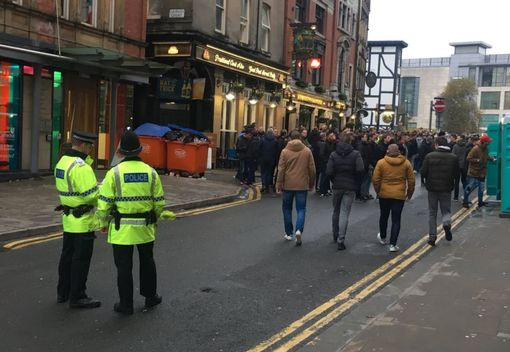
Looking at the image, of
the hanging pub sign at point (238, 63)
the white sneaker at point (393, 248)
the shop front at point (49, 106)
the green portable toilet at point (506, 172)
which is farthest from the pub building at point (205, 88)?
the white sneaker at point (393, 248)

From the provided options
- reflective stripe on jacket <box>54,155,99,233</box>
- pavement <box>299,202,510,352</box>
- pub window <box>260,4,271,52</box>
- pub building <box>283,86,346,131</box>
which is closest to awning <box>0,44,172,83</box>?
reflective stripe on jacket <box>54,155,99,233</box>

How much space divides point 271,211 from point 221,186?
403 cm

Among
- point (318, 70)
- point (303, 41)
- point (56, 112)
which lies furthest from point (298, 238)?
point (318, 70)

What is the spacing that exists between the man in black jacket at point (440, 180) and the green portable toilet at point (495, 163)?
4900 mm

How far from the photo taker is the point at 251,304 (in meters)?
5.88

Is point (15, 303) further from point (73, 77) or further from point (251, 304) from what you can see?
point (73, 77)

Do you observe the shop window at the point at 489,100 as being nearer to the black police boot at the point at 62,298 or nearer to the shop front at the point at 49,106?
the shop front at the point at 49,106

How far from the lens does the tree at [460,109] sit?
78.0m

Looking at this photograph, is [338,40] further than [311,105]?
Yes

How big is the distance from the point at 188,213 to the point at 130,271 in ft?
21.7

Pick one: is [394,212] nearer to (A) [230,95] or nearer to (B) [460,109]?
(A) [230,95]

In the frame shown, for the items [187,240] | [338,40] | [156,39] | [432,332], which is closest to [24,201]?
[187,240]

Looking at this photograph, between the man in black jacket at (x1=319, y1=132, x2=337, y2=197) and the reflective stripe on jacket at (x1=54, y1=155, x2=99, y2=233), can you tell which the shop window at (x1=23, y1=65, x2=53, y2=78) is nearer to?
the man in black jacket at (x1=319, y1=132, x2=337, y2=197)

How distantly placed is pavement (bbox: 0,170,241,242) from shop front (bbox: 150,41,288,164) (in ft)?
12.7
